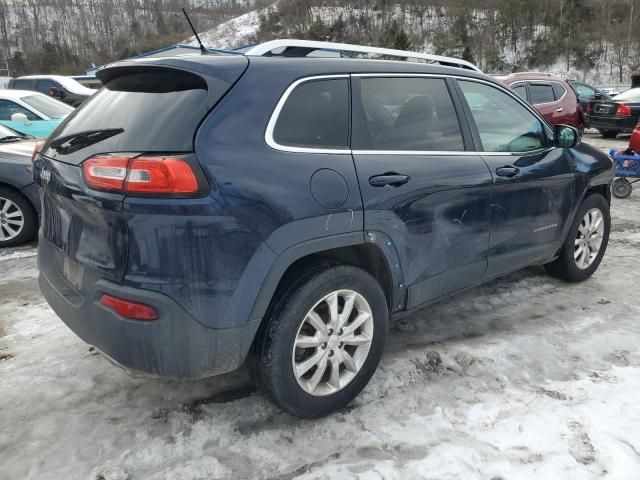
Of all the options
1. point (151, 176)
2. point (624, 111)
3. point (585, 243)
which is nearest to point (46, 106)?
point (151, 176)

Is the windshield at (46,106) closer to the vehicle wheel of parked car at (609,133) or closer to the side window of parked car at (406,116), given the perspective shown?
the side window of parked car at (406,116)

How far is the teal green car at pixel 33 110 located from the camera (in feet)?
28.0

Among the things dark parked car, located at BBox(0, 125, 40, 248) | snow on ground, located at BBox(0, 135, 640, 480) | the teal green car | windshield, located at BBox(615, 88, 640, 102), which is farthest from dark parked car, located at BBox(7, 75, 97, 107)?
windshield, located at BBox(615, 88, 640, 102)

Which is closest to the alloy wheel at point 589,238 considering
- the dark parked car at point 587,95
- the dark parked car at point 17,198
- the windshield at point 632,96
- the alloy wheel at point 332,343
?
the alloy wheel at point 332,343

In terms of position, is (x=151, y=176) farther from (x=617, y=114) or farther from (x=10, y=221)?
(x=617, y=114)

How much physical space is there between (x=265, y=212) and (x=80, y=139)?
3.32ft

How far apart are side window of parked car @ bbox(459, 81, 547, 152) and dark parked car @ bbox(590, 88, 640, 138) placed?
40.9 ft

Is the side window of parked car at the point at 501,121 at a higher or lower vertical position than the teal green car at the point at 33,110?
lower

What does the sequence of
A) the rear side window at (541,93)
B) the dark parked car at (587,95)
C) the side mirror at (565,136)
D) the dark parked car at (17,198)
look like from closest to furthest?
the side mirror at (565,136) < the dark parked car at (17,198) < the rear side window at (541,93) < the dark parked car at (587,95)

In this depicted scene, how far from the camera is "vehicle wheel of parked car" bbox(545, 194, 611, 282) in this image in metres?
4.15

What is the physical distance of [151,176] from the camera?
1967 millimetres

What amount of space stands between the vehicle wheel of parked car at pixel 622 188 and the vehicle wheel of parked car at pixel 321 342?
666 centimetres

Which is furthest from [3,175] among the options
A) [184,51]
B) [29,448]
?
[29,448]

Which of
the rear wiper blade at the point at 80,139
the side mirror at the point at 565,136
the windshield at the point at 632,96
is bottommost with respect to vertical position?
the side mirror at the point at 565,136
